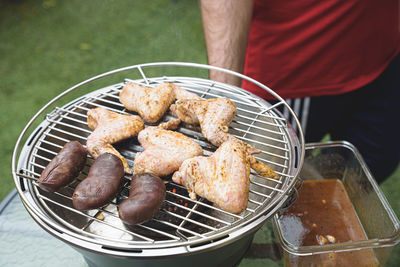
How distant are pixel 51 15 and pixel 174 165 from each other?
653 centimetres

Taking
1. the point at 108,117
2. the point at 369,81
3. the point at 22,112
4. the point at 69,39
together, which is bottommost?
the point at 22,112

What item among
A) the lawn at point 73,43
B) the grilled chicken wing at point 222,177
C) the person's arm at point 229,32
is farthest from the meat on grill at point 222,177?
the lawn at point 73,43

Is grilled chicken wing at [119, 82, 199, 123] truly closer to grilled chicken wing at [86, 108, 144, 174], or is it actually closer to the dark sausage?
grilled chicken wing at [86, 108, 144, 174]

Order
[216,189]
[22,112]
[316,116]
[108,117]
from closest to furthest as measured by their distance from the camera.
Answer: [216,189], [108,117], [316,116], [22,112]

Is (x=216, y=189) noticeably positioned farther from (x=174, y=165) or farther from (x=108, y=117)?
(x=108, y=117)

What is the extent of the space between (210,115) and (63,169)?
0.78m

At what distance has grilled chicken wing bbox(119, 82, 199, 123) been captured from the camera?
1947 millimetres

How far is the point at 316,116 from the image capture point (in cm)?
309

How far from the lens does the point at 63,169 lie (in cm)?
157

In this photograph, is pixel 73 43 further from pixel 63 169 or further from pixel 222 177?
pixel 222 177

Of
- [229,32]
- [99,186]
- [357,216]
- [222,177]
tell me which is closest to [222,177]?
[222,177]

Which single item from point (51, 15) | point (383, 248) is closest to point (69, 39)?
point (51, 15)

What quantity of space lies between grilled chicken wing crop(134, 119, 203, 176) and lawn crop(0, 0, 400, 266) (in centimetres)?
322

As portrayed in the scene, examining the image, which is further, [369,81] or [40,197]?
[369,81]
